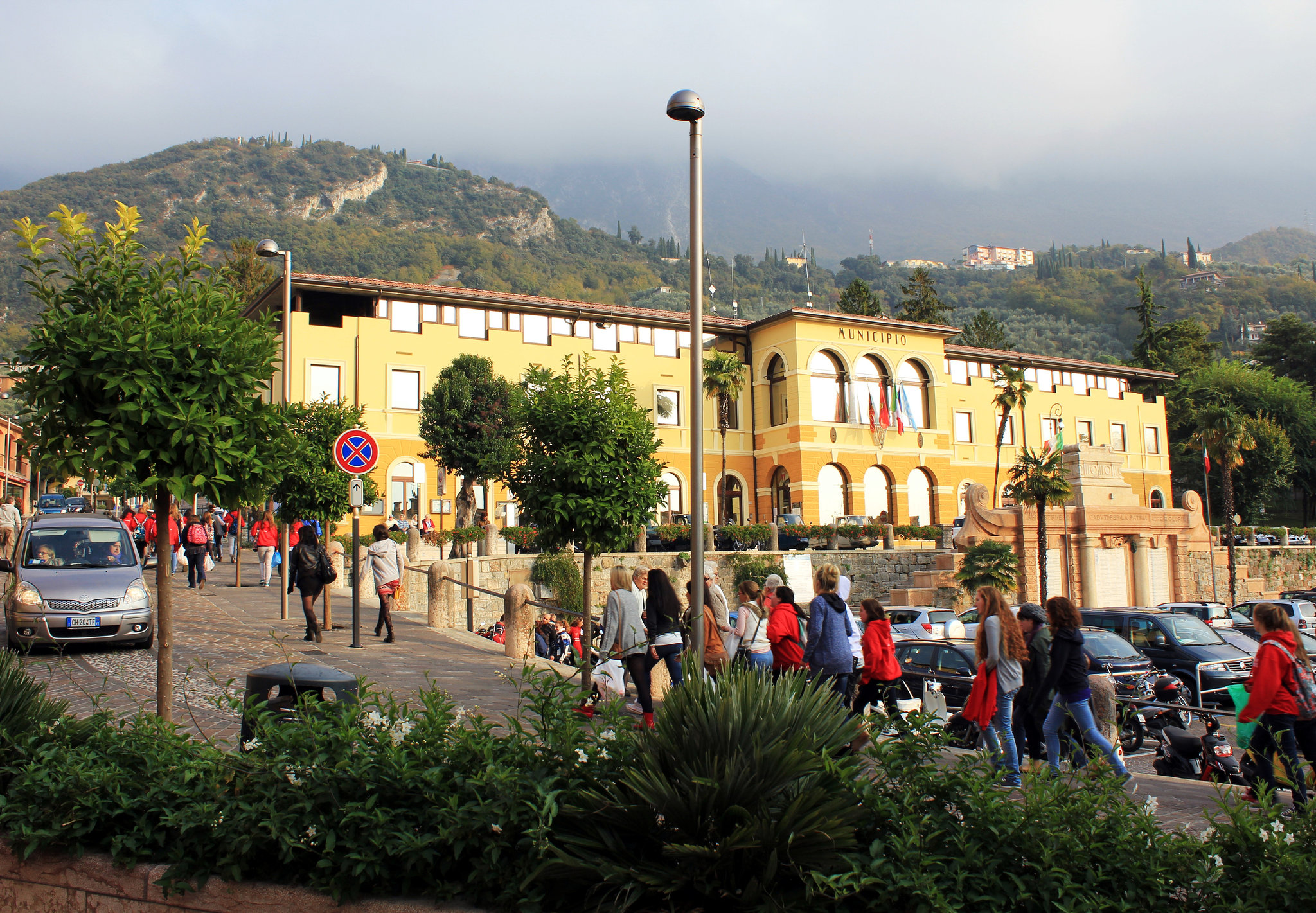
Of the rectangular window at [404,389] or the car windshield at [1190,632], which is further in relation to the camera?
the rectangular window at [404,389]

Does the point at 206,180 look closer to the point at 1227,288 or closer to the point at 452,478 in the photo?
the point at 452,478

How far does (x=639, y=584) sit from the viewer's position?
44.1 ft

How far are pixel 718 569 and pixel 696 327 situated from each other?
93.7 feet

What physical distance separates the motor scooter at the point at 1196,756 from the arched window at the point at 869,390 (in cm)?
3730

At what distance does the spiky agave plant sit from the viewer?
12.1 ft

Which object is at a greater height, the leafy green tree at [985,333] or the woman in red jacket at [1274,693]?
the leafy green tree at [985,333]

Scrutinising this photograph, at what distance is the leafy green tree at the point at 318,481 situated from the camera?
55.6 ft

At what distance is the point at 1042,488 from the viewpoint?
3447 cm

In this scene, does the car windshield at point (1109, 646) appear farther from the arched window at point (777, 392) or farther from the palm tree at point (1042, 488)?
the arched window at point (777, 392)

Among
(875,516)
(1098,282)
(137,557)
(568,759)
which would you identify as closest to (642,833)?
(568,759)

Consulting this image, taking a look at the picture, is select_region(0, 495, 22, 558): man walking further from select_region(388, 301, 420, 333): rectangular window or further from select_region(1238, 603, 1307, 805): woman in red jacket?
select_region(1238, 603, 1307, 805): woman in red jacket

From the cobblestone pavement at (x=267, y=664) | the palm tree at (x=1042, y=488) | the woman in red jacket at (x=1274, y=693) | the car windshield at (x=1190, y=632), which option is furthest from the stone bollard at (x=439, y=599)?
the palm tree at (x=1042, y=488)

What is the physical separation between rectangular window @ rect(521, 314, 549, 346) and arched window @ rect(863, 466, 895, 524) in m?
16.5

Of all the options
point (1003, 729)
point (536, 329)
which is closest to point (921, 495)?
point (536, 329)
